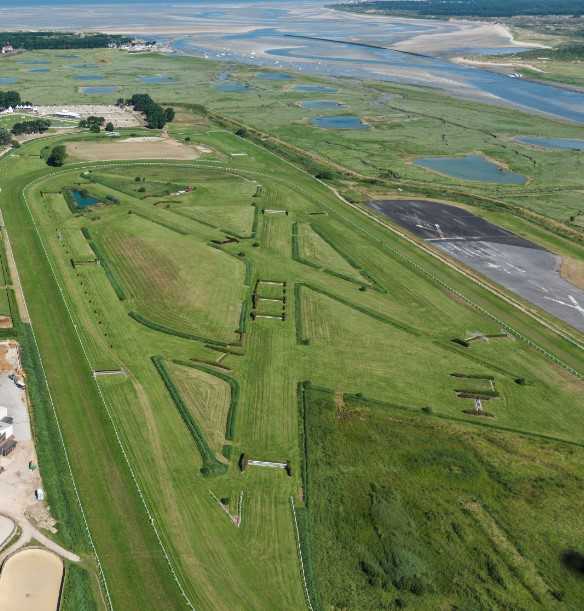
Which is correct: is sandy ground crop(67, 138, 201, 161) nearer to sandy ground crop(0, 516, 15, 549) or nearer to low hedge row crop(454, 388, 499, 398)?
low hedge row crop(454, 388, 499, 398)

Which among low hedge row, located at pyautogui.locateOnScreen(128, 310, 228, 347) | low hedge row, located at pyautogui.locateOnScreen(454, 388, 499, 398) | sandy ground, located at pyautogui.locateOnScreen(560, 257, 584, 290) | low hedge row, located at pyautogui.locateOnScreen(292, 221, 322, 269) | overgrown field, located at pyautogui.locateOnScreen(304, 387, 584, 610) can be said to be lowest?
overgrown field, located at pyautogui.locateOnScreen(304, 387, 584, 610)

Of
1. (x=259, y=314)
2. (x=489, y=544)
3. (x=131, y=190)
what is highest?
(x=131, y=190)

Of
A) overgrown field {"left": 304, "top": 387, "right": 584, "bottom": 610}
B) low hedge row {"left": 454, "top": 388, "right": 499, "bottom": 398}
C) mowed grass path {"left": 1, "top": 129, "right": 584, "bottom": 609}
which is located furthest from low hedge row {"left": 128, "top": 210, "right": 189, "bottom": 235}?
low hedge row {"left": 454, "top": 388, "right": 499, "bottom": 398}

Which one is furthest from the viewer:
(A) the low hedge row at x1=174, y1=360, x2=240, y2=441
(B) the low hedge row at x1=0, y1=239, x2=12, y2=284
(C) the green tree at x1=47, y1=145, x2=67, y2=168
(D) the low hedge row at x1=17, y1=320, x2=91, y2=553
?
(C) the green tree at x1=47, y1=145, x2=67, y2=168

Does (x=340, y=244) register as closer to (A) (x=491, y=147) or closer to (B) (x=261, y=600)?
(B) (x=261, y=600)

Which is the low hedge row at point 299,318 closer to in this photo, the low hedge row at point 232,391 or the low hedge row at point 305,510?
the low hedge row at point 305,510

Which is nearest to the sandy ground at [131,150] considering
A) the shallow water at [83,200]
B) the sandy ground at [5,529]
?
the shallow water at [83,200]

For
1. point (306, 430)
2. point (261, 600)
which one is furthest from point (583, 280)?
point (261, 600)
